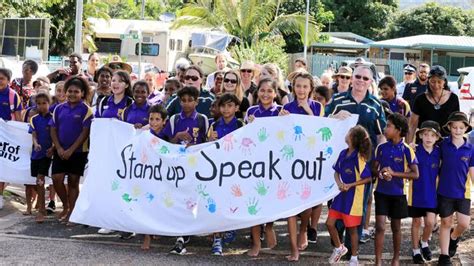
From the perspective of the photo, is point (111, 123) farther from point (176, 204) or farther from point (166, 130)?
point (176, 204)

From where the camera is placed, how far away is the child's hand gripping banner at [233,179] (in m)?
7.78

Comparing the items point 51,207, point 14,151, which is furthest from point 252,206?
point 14,151

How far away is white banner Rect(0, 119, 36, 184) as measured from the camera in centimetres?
989

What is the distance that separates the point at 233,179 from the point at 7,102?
369 cm

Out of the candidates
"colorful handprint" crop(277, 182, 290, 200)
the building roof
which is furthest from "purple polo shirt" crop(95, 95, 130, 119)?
the building roof

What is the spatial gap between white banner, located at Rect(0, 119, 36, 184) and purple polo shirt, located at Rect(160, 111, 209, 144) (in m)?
2.45

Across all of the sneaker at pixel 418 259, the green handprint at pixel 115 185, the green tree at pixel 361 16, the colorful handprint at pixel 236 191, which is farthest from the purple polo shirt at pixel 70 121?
the green tree at pixel 361 16

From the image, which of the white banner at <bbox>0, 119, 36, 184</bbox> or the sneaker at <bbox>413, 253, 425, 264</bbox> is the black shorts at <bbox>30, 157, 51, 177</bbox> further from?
the sneaker at <bbox>413, 253, 425, 264</bbox>

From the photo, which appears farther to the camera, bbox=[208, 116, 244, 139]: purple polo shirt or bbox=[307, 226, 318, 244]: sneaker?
bbox=[307, 226, 318, 244]: sneaker

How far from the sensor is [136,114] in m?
8.80

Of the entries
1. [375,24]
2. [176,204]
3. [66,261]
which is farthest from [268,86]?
[375,24]

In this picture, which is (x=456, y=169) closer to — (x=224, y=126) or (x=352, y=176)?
(x=352, y=176)

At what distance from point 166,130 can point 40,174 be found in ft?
6.63

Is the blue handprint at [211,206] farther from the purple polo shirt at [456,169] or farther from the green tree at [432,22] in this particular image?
the green tree at [432,22]
